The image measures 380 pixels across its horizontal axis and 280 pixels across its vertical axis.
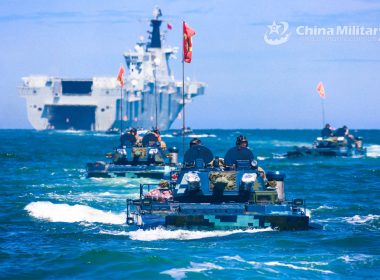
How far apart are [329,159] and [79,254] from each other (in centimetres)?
5865

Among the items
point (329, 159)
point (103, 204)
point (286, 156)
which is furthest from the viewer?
point (286, 156)

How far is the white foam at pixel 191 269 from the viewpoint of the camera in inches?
757

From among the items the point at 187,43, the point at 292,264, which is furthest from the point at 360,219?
the point at 292,264

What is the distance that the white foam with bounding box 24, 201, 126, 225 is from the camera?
98.1 ft

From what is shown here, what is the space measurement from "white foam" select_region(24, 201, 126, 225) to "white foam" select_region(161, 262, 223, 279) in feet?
28.1

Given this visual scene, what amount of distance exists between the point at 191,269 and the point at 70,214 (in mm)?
12567

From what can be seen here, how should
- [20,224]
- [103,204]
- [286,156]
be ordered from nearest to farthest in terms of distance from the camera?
[20,224]
[103,204]
[286,156]

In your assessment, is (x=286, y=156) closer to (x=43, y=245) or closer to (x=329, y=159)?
(x=329, y=159)

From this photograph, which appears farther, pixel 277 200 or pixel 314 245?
pixel 277 200

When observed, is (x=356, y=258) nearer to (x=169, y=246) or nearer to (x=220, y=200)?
(x=169, y=246)

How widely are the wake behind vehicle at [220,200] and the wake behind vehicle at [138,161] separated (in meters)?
19.5

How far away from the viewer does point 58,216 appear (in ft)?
102

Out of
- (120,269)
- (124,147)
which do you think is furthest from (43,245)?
(124,147)

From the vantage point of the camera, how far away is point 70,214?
31781mm
